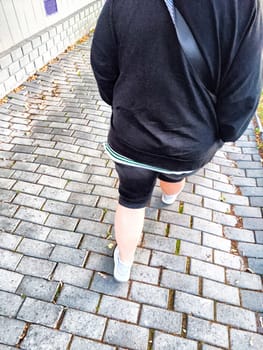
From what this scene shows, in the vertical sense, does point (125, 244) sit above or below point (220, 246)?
above

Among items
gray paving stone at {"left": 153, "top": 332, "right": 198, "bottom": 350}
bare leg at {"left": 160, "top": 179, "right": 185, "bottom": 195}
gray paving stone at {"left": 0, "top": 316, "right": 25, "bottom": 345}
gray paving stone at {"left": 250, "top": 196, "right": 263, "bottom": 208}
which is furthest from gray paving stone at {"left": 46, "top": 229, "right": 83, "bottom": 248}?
gray paving stone at {"left": 250, "top": 196, "right": 263, "bottom": 208}

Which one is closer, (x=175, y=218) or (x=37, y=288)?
(x=37, y=288)

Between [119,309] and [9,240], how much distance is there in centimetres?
95

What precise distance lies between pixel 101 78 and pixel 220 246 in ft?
5.08

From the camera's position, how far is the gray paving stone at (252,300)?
6.57 ft

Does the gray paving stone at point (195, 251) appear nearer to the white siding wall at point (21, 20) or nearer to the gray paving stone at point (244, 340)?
the gray paving stone at point (244, 340)

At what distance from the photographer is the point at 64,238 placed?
2.32 m

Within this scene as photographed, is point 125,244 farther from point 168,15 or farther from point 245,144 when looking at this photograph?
point 245,144

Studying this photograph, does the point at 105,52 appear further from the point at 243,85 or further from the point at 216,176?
the point at 216,176

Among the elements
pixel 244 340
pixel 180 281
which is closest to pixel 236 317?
pixel 244 340

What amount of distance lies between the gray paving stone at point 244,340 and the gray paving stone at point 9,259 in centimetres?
143

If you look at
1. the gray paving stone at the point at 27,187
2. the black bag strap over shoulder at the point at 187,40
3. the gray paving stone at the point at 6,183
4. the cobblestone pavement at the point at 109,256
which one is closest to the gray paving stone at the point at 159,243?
the cobblestone pavement at the point at 109,256

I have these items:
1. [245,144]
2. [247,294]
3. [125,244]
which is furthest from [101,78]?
[245,144]

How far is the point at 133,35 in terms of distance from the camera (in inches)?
48.3
